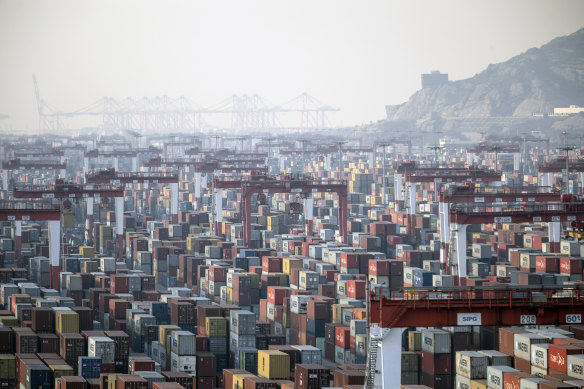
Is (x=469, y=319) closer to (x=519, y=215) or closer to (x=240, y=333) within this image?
(x=240, y=333)

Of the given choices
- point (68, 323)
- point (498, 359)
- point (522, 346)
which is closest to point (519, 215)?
point (522, 346)

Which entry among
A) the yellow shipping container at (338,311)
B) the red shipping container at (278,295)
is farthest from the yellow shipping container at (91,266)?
the yellow shipping container at (338,311)

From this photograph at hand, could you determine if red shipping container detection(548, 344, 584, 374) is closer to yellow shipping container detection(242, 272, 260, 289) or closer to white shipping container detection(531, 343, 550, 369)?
white shipping container detection(531, 343, 550, 369)

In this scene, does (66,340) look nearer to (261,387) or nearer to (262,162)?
(261,387)

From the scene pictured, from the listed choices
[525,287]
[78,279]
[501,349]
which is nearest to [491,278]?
[501,349]

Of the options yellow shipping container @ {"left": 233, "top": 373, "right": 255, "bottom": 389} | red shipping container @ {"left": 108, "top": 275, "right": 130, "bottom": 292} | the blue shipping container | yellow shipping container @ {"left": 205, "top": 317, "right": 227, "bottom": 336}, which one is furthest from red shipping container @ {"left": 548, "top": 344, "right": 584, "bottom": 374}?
red shipping container @ {"left": 108, "top": 275, "right": 130, "bottom": 292}

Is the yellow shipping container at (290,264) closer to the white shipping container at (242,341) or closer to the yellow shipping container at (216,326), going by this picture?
the yellow shipping container at (216,326)
